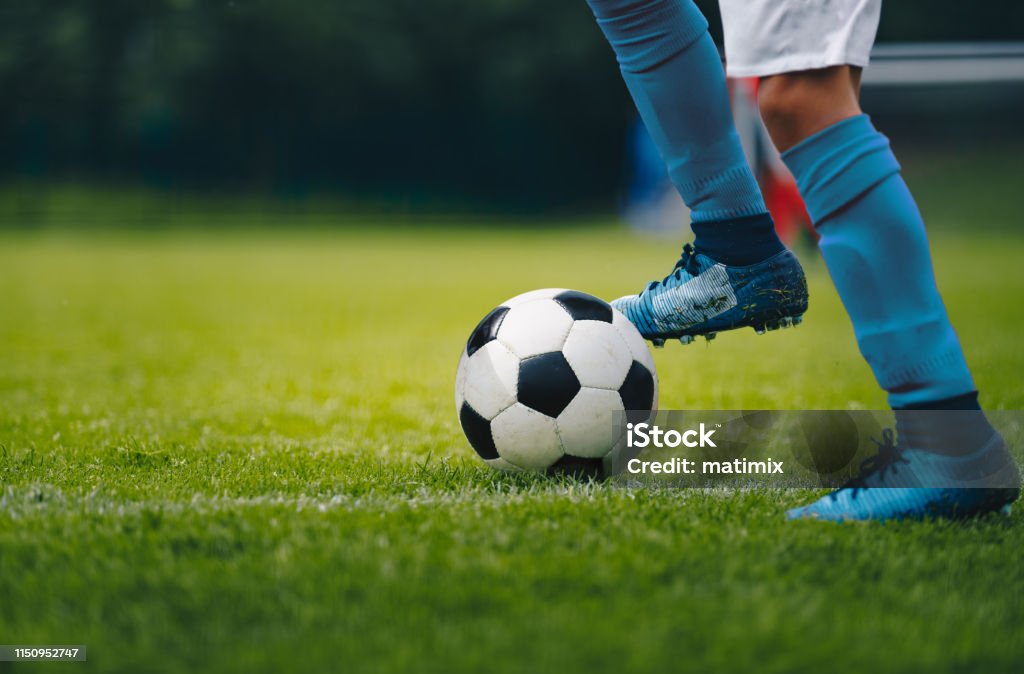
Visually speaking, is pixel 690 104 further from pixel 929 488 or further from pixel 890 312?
pixel 929 488

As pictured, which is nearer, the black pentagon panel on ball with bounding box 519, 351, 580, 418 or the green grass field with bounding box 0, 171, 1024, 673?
the green grass field with bounding box 0, 171, 1024, 673

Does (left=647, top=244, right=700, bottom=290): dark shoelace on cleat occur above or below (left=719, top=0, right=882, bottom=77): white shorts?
below

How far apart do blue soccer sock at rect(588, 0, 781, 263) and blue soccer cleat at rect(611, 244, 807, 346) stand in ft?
0.15

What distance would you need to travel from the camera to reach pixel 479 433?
2.13 m

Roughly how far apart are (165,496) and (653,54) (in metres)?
1.37

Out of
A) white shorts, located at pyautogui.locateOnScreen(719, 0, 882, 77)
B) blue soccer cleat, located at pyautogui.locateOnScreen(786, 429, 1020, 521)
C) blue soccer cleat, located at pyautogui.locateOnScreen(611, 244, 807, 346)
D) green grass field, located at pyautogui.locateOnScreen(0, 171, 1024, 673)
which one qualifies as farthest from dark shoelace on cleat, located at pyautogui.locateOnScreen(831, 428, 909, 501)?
white shorts, located at pyautogui.locateOnScreen(719, 0, 882, 77)

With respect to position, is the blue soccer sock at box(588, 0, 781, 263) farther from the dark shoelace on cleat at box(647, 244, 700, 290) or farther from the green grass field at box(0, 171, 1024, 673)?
the green grass field at box(0, 171, 1024, 673)

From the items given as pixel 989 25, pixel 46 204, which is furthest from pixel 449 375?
pixel 989 25

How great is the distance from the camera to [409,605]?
1.31m

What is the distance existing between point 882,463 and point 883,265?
371mm

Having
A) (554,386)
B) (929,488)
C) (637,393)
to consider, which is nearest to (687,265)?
(637,393)

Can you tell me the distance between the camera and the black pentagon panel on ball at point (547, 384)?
206 centimetres

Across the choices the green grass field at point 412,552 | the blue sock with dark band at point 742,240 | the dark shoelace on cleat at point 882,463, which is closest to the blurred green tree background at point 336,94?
the green grass field at point 412,552

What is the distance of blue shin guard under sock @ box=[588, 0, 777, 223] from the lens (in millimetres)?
2117
